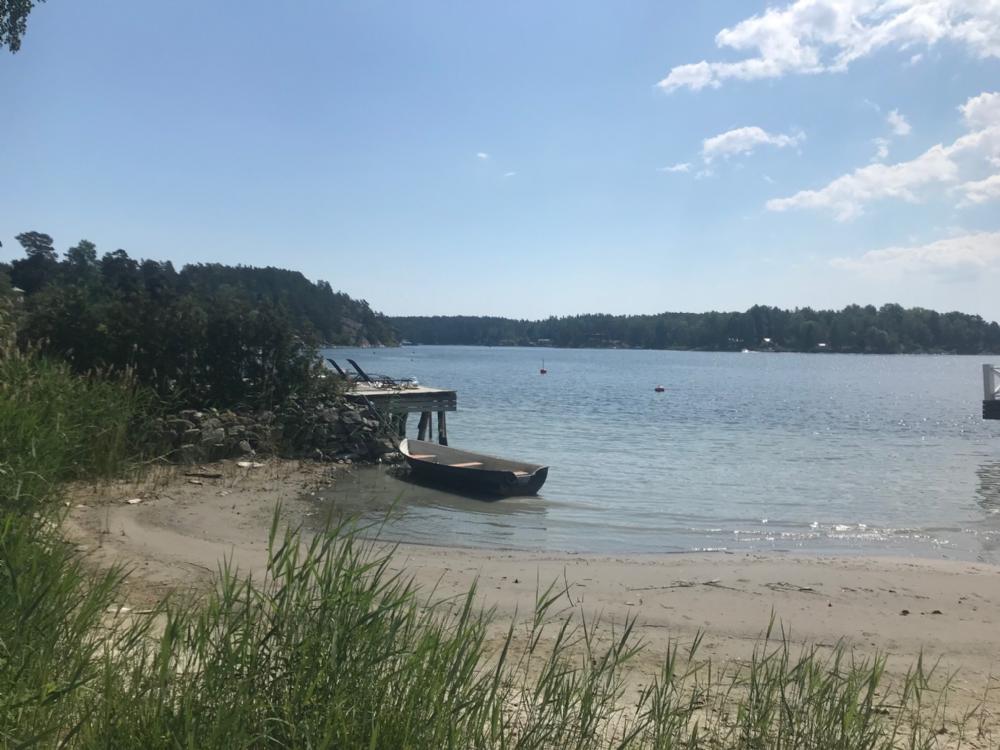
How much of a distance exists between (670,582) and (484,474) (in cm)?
725

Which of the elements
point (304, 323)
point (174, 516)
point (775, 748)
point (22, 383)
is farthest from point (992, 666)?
point (304, 323)

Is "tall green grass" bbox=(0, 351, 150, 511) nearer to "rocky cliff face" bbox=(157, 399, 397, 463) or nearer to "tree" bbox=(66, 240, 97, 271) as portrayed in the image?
"rocky cliff face" bbox=(157, 399, 397, 463)

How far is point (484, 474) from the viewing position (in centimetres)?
1680

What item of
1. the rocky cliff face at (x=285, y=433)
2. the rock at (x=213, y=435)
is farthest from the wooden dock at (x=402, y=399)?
the rock at (x=213, y=435)

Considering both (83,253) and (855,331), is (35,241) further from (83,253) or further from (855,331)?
(855,331)

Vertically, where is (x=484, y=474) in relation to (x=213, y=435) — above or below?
below

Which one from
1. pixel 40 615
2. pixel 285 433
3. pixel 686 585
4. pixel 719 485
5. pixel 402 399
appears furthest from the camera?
pixel 402 399

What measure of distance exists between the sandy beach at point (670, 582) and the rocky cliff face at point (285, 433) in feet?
6.64

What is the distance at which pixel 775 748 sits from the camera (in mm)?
3549

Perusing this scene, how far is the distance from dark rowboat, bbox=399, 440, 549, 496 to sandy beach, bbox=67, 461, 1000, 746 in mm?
4142

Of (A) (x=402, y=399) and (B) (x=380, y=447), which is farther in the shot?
(A) (x=402, y=399)

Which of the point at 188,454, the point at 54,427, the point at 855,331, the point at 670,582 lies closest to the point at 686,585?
the point at 670,582

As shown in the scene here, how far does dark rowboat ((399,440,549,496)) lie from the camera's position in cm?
1672

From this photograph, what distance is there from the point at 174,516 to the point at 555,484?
9760mm
